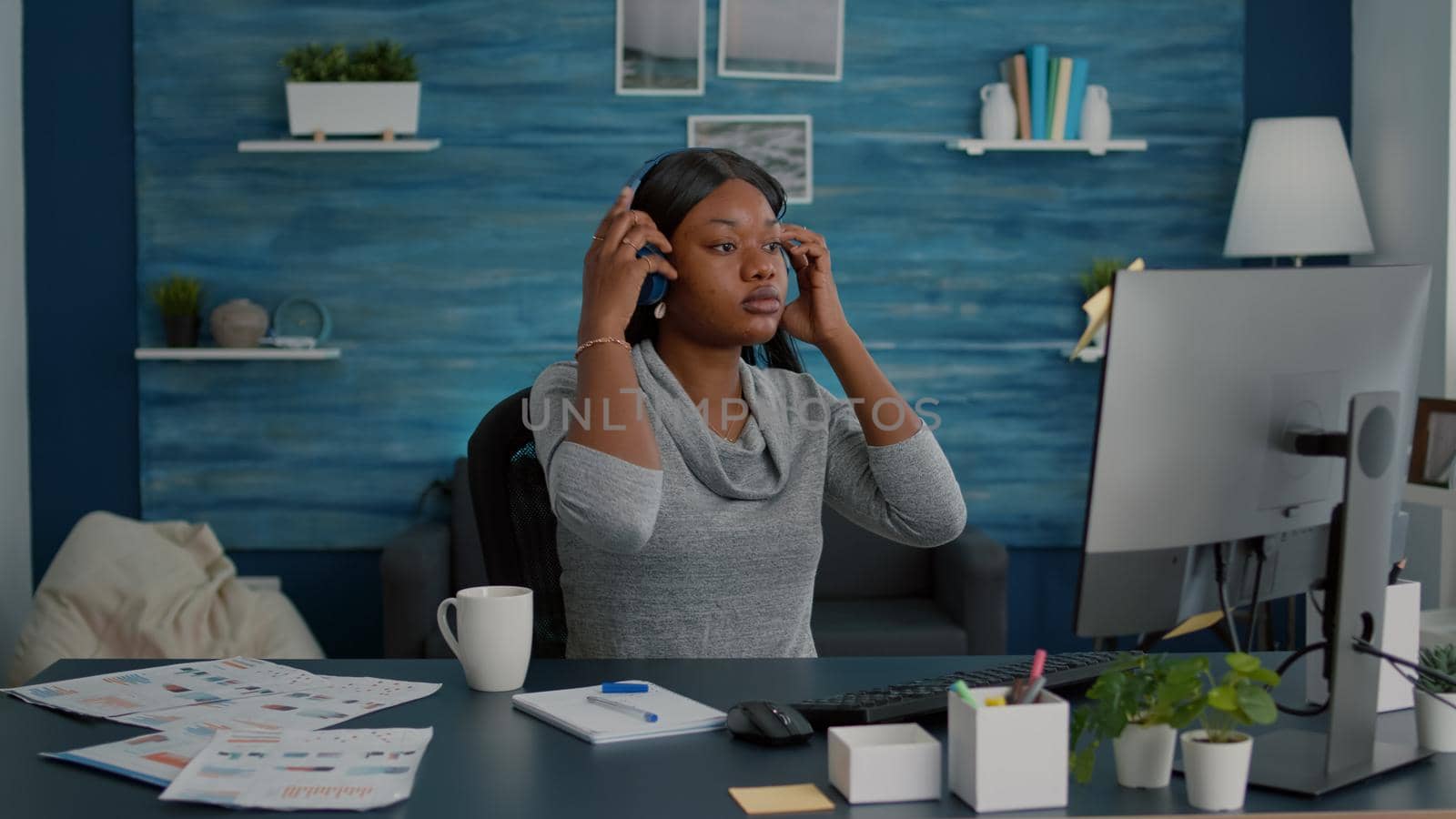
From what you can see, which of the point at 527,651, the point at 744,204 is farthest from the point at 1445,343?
the point at 527,651

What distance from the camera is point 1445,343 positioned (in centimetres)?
338

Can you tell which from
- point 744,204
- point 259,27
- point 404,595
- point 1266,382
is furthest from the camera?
point 259,27

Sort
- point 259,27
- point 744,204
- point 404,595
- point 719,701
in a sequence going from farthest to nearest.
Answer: point 259,27, point 404,595, point 744,204, point 719,701

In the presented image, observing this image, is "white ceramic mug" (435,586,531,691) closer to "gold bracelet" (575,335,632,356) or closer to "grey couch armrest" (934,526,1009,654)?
"gold bracelet" (575,335,632,356)

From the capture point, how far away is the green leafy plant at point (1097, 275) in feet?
12.7

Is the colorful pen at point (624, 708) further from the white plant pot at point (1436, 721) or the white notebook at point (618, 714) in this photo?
the white plant pot at point (1436, 721)

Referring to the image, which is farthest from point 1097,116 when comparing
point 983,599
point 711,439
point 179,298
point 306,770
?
point 306,770

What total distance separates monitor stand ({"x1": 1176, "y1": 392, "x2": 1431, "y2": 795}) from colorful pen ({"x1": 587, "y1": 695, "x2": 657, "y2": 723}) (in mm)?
526

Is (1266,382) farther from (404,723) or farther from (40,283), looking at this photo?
(40,283)

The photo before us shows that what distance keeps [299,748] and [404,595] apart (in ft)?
7.11

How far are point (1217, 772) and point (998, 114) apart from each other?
3.01 meters

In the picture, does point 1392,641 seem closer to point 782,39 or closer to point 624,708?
point 624,708

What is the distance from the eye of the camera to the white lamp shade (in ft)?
11.6

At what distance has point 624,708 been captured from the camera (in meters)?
1.33
